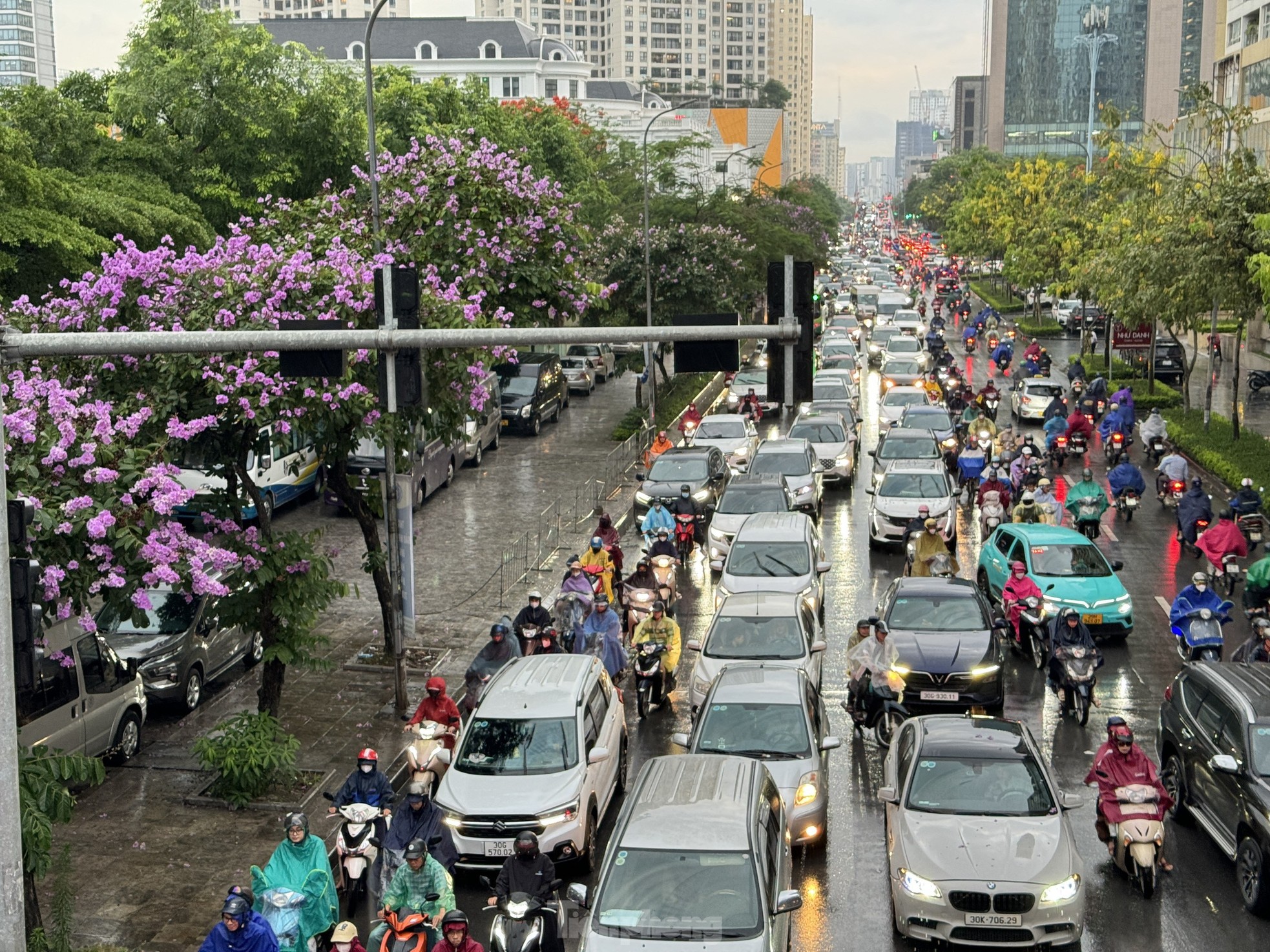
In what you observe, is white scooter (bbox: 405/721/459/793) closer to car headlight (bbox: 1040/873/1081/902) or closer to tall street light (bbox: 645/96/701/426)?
car headlight (bbox: 1040/873/1081/902)

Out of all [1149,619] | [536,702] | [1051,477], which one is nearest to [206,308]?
[536,702]

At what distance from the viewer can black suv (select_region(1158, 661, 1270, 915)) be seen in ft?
41.0

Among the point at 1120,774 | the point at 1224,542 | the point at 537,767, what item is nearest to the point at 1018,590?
the point at 1224,542

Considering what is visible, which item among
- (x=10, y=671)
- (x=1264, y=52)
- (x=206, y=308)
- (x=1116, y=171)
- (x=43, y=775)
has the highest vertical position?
(x=1264, y=52)

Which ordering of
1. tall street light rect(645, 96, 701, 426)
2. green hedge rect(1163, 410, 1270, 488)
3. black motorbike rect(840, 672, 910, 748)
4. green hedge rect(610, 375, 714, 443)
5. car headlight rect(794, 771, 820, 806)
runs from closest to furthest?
car headlight rect(794, 771, 820, 806)
black motorbike rect(840, 672, 910, 748)
green hedge rect(1163, 410, 1270, 488)
tall street light rect(645, 96, 701, 426)
green hedge rect(610, 375, 714, 443)

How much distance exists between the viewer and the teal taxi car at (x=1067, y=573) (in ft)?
68.3

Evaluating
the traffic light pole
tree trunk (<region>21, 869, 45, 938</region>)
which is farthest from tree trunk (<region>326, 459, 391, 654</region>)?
the traffic light pole

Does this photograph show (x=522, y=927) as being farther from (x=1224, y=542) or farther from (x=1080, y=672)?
(x=1224, y=542)

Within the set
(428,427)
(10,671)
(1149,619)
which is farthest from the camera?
(1149,619)

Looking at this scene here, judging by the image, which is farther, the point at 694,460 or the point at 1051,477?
the point at 1051,477

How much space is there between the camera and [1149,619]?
2288 cm

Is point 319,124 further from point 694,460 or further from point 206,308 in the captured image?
point 206,308

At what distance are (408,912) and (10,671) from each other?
12.0ft

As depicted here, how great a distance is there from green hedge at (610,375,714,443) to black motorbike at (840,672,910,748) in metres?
23.8
